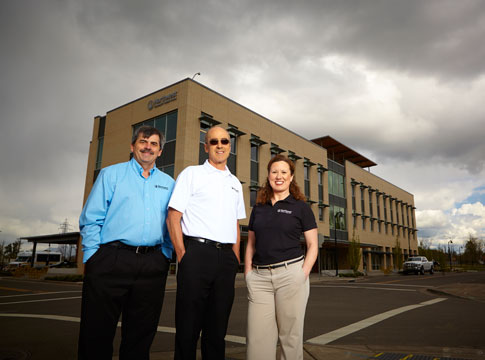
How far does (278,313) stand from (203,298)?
0.67 metres

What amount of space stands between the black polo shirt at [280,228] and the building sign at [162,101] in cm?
2303

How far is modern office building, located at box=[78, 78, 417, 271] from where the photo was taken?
24.4 m

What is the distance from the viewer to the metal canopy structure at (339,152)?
43.0m

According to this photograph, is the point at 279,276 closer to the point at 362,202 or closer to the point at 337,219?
the point at 337,219

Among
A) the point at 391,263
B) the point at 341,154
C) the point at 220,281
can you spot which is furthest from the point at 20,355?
the point at 391,263

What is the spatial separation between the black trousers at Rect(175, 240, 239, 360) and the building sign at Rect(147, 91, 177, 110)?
2339cm

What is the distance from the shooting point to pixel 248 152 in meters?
28.6

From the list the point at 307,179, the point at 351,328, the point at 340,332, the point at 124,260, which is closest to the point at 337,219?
the point at 307,179

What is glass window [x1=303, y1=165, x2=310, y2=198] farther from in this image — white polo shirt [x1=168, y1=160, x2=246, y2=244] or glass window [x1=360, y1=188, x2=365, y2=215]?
white polo shirt [x1=168, y1=160, x2=246, y2=244]

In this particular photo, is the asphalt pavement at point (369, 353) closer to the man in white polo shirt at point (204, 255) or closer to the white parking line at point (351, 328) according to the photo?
the white parking line at point (351, 328)

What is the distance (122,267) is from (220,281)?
0.77 metres

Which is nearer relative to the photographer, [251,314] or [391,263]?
[251,314]

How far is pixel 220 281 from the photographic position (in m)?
2.86

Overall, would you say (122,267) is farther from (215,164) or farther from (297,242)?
(297,242)
